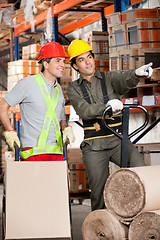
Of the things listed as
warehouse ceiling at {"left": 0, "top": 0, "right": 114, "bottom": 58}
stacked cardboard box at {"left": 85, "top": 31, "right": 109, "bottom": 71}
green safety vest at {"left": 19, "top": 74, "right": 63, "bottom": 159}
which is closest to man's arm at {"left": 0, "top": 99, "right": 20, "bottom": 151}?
green safety vest at {"left": 19, "top": 74, "right": 63, "bottom": 159}

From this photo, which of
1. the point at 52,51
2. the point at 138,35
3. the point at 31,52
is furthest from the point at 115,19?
the point at 31,52

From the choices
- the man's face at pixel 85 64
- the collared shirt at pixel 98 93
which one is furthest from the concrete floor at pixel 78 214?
the man's face at pixel 85 64

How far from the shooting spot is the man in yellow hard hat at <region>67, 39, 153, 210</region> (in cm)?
479

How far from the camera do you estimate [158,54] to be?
23.4ft

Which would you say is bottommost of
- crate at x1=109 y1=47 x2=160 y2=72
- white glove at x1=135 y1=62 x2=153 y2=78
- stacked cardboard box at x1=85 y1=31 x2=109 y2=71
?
white glove at x1=135 y1=62 x2=153 y2=78

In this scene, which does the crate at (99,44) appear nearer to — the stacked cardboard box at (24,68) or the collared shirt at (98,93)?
the stacked cardboard box at (24,68)

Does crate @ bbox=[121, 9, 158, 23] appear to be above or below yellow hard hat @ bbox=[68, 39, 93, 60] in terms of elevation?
above

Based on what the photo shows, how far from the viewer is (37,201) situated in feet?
13.7

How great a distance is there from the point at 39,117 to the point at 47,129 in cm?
16

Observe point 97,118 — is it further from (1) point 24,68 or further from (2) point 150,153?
(1) point 24,68

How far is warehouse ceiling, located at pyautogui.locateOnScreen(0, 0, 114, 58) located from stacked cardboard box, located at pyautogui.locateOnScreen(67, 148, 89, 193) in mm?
2890

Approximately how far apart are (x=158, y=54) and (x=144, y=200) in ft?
11.9

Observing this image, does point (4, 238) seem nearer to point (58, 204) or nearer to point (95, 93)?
point (58, 204)

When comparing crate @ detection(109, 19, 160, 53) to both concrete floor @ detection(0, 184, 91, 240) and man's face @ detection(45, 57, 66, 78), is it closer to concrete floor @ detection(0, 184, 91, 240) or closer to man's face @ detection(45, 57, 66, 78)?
man's face @ detection(45, 57, 66, 78)
